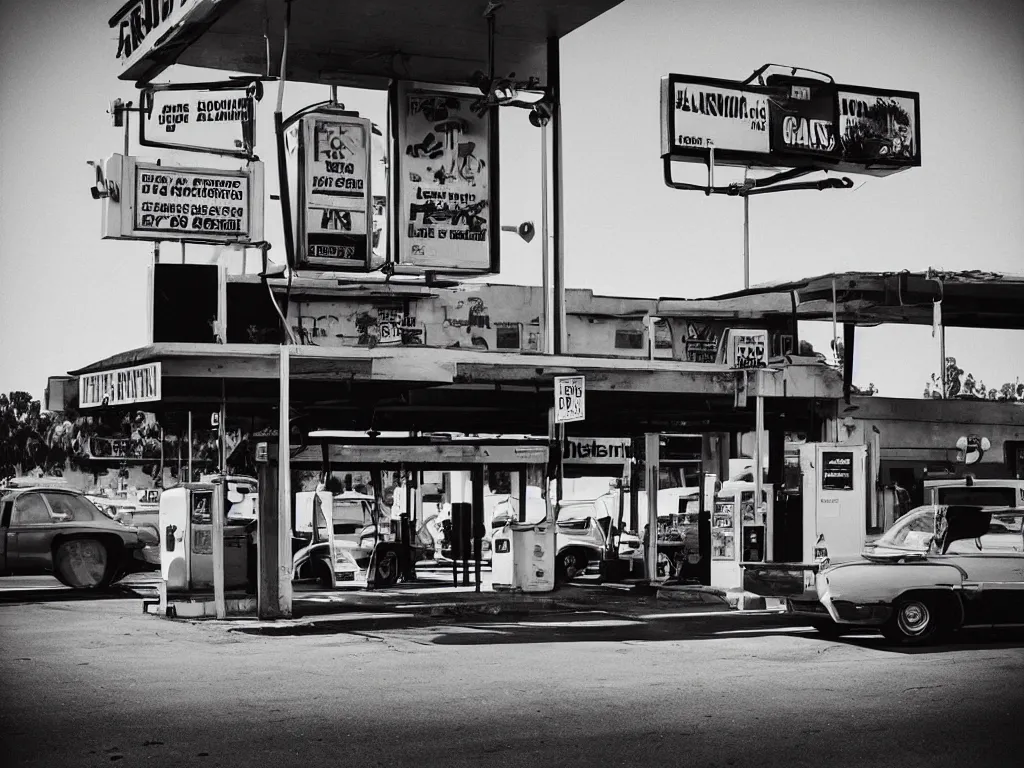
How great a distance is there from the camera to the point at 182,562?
18953 millimetres

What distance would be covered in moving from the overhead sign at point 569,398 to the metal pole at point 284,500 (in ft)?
12.0

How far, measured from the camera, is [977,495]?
17109mm

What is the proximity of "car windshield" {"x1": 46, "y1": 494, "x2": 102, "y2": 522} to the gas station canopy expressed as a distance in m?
7.90

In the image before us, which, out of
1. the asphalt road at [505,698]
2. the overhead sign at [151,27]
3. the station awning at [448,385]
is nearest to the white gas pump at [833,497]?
the station awning at [448,385]

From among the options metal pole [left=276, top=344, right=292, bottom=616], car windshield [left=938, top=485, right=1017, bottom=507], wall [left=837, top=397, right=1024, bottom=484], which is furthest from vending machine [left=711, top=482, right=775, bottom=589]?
wall [left=837, top=397, right=1024, bottom=484]

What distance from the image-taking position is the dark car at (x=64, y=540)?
2312cm

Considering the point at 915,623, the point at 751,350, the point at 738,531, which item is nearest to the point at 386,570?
the point at 738,531

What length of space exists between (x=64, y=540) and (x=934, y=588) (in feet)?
49.3

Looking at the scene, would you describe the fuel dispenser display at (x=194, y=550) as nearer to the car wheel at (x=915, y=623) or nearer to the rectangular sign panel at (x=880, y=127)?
the car wheel at (x=915, y=623)

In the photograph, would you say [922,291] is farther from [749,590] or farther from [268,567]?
[268,567]

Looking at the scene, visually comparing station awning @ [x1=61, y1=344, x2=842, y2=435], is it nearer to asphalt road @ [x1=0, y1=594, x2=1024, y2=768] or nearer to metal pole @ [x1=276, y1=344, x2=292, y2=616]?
metal pole @ [x1=276, y1=344, x2=292, y2=616]

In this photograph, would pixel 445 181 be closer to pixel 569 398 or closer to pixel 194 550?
pixel 569 398

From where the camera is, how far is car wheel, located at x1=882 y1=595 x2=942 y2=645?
A: 14.2m

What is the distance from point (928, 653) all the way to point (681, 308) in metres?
29.8
